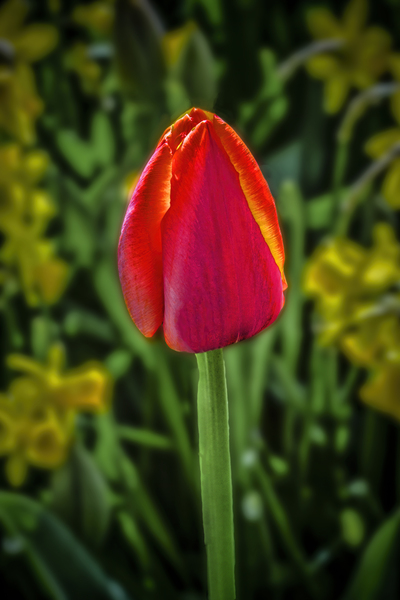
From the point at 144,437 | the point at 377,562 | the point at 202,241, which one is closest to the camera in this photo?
the point at 202,241

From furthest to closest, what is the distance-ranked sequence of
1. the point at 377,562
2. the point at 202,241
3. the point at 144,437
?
the point at 144,437 → the point at 377,562 → the point at 202,241

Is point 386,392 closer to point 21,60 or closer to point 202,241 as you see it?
point 202,241

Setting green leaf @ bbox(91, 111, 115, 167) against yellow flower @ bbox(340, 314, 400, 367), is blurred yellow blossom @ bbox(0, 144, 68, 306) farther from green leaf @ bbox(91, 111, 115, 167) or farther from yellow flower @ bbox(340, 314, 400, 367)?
yellow flower @ bbox(340, 314, 400, 367)

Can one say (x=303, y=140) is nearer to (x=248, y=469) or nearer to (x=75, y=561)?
(x=248, y=469)

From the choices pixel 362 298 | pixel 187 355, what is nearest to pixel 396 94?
pixel 362 298

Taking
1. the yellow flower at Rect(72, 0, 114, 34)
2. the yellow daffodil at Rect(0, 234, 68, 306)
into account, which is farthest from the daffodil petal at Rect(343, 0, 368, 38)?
the yellow daffodil at Rect(0, 234, 68, 306)

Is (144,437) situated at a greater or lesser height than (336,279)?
lesser

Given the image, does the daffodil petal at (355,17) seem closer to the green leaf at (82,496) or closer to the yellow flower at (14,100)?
the yellow flower at (14,100)

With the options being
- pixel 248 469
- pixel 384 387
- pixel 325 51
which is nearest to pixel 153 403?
pixel 248 469
